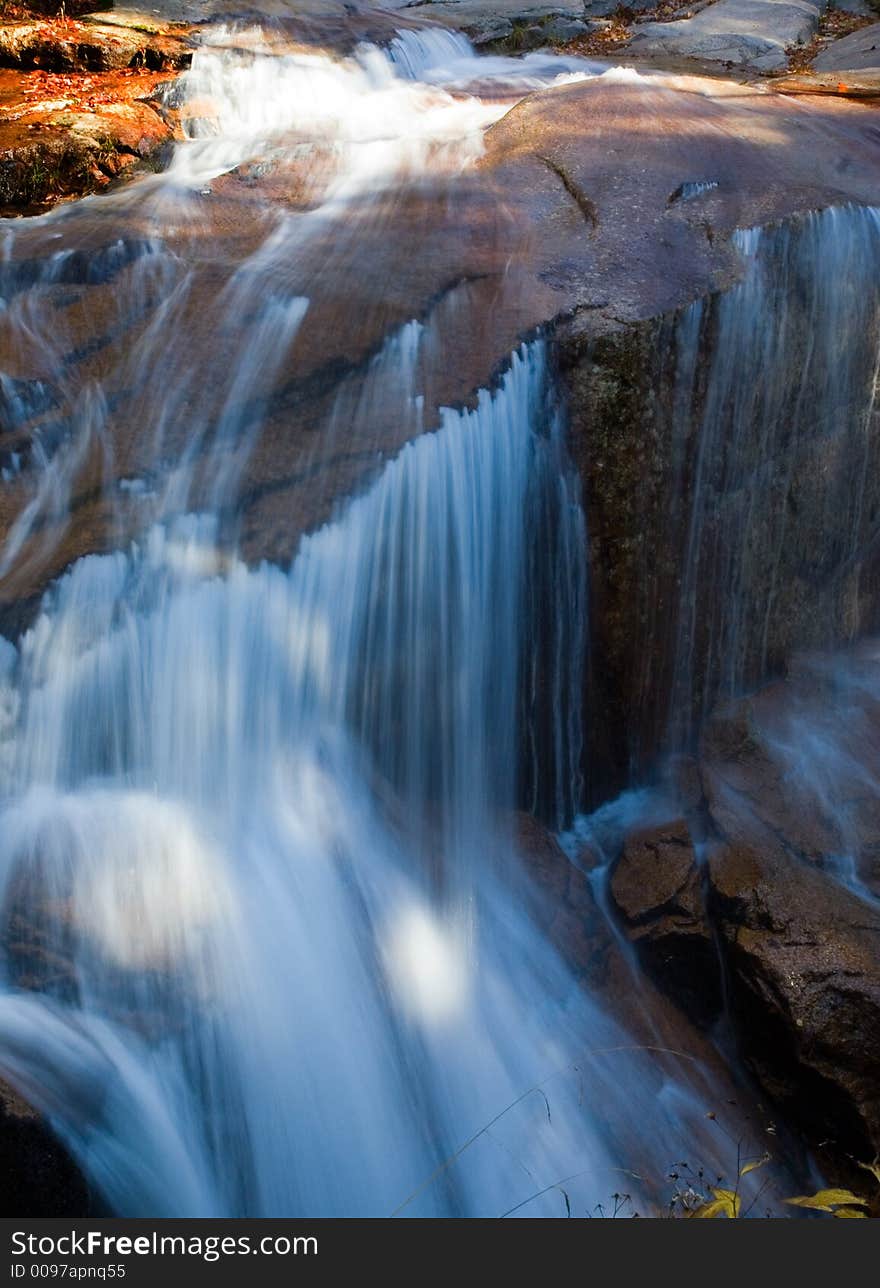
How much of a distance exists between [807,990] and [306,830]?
2040 mm

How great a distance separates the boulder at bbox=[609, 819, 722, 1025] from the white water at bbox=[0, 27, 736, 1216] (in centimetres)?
37

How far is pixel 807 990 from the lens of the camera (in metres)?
4.34

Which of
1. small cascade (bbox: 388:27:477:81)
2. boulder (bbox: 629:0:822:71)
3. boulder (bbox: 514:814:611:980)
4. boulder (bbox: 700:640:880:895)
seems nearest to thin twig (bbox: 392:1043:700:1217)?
boulder (bbox: 514:814:611:980)

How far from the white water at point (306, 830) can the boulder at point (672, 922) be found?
0.37m

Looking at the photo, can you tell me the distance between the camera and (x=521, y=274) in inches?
215

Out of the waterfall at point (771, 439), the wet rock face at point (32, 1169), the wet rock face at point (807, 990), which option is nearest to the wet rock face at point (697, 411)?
the waterfall at point (771, 439)

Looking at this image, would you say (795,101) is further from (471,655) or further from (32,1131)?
(32,1131)

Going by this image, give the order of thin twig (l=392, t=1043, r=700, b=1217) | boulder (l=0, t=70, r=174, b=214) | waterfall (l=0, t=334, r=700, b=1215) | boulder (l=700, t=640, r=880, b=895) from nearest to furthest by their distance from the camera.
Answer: waterfall (l=0, t=334, r=700, b=1215), thin twig (l=392, t=1043, r=700, b=1217), boulder (l=700, t=640, r=880, b=895), boulder (l=0, t=70, r=174, b=214)

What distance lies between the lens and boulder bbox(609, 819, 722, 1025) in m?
4.79

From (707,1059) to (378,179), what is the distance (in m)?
5.14

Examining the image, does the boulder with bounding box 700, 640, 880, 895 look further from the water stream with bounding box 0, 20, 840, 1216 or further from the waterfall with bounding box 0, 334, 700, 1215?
the waterfall with bounding box 0, 334, 700, 1215

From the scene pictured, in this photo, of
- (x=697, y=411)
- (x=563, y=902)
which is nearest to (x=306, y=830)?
(x=563, y=902)

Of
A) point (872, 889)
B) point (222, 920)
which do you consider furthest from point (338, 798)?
point (872, 889)

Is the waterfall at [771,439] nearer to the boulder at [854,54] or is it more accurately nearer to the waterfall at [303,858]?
the waterfall at [303,858]
